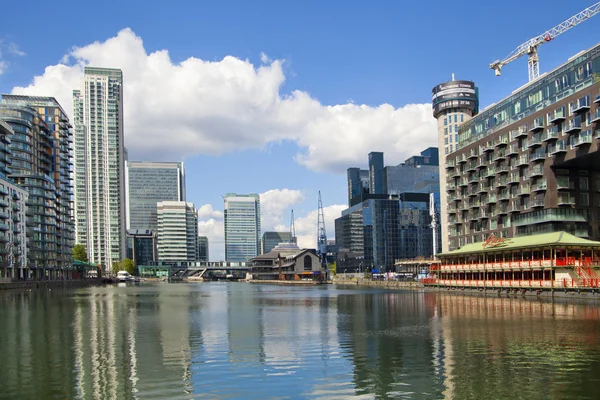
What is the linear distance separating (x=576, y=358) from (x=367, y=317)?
36.6 meters

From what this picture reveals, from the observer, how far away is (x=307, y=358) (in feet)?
141

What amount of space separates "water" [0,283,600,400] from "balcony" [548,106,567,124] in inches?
2445

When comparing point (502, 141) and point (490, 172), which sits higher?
point (502, 141)

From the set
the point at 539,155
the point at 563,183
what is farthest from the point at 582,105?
the point at 563,183

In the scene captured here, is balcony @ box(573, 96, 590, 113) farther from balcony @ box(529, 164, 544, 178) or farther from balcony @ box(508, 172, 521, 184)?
balcony @ box(508, 172, 521, 184)

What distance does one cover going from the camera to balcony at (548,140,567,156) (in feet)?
403

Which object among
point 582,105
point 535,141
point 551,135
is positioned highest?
point 582,105

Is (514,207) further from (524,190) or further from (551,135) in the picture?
(551,135)

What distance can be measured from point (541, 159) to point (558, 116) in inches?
442

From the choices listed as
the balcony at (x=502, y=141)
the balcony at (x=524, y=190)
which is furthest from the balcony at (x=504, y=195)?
the balcony at (x=502, y=141)

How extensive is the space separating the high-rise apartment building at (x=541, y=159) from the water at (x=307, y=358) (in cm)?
5997

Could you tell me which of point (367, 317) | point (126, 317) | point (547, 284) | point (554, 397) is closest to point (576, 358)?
point (554, 397)

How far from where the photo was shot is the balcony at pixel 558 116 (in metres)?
123

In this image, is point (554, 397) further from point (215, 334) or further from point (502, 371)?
point (215, 334)
